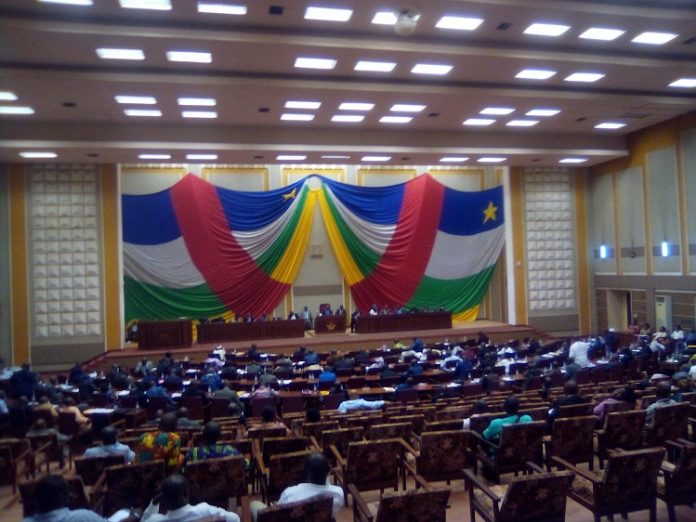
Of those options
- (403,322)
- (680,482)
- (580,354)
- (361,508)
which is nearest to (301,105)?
(403,322)

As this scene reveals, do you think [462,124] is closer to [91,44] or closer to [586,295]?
[586,295]

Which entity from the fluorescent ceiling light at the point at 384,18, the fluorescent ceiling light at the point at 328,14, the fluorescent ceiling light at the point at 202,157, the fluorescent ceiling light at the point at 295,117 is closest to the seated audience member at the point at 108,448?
the fluorescent ceiling light at the point at 328,14

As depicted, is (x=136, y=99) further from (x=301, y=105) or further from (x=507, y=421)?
(x=507, y=421)

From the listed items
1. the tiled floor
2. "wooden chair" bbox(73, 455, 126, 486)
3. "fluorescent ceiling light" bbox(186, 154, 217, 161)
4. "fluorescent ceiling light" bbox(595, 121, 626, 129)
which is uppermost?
"fluorescent ceiling light" bbox(595, 121, 626, 129)

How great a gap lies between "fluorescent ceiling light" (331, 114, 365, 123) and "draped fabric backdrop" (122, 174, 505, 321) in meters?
4.14

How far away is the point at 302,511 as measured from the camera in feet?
9.97

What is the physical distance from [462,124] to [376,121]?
2.55 metres

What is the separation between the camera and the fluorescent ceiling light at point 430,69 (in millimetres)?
10586

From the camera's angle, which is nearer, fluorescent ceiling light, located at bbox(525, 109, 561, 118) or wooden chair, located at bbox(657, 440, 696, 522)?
wooden chair, located at bbox(657, 440, 696, 522)

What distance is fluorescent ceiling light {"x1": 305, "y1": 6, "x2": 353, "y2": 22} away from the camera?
838cm

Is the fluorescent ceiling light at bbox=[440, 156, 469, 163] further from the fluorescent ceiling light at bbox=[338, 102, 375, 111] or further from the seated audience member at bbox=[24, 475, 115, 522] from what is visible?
the seated audience member at bbox=[24, 475, 115, 522]

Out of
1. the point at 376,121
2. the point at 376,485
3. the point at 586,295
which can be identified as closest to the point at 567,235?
the point at 586,295

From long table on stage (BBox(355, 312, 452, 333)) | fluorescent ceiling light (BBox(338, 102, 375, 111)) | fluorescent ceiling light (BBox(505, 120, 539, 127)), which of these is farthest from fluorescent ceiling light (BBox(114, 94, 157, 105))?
fluorescent ceiling light (BBox(505, 120, 539, 127))

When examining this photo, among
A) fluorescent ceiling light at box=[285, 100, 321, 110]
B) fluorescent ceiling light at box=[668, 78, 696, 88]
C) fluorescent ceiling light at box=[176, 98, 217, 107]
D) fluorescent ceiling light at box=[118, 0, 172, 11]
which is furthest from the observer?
fluorescent ceiling light at box=[285, 100, 321, 110]
